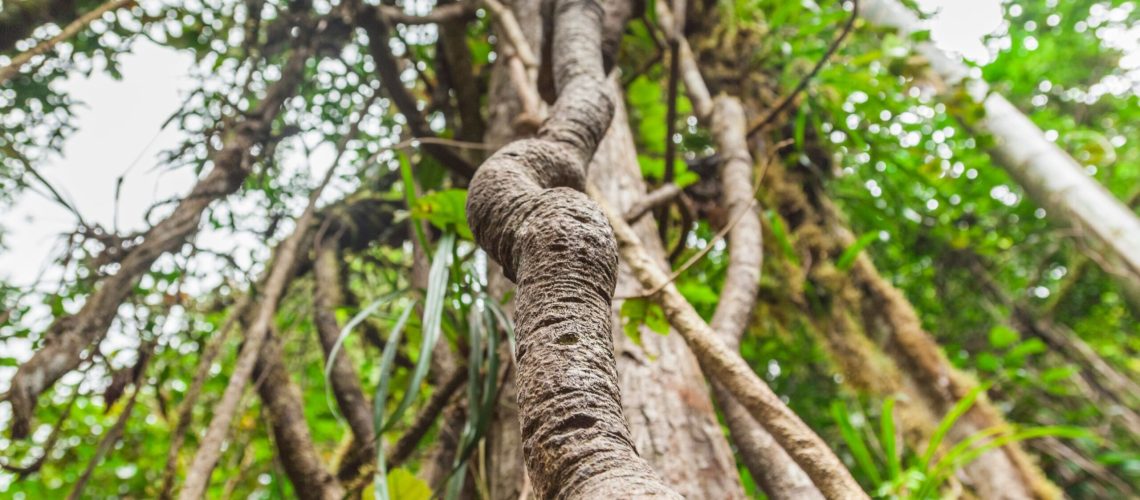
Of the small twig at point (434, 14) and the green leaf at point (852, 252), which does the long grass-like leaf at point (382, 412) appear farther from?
the green leaf at point (852, 252)

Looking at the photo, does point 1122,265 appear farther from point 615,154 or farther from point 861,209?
point 615,154

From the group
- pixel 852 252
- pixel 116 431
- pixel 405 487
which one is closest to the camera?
pixel 405 487

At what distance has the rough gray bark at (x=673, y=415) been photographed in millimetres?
697

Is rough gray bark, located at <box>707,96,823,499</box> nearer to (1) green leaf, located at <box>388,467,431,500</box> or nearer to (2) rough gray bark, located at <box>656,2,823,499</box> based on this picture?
(2) rough gray bark, located at <box>656,2,823,499</box>

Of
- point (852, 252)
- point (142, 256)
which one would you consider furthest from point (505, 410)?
point (852, 252)

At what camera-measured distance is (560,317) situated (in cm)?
33

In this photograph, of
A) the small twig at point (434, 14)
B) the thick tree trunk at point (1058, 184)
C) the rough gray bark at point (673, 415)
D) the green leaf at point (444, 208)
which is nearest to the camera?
Result: the rough gray bark at point (673, 415)

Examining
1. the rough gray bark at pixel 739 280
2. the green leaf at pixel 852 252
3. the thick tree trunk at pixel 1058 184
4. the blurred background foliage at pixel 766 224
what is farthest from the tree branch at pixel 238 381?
the thick tree trunk at pixel 1058 184

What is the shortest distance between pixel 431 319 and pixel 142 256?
545mm

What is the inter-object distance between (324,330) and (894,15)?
2.25 meters

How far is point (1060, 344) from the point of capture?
10.9 ft

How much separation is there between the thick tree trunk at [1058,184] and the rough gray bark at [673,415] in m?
1.69

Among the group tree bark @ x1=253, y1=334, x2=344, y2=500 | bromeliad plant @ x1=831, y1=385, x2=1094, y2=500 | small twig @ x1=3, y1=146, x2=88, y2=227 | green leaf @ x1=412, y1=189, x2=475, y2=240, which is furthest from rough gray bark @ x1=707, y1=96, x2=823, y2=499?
small twig @ x1=3, y1=146, x2=88, y2=227

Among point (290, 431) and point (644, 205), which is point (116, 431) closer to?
point (290, 431)
